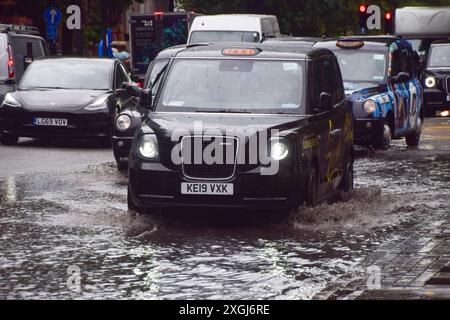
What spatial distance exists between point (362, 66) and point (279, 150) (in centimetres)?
1111

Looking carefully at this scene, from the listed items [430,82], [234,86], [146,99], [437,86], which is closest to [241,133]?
[234,86]

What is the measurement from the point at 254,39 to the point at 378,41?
1191 centimetres

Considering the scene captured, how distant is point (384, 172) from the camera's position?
1870 centimetres

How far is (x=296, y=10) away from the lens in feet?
200

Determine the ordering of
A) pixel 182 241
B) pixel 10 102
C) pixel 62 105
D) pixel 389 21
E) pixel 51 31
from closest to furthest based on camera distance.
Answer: pixel 182 241 < pixel 62 105 < pixel 10 102 < pixel 51 31 < pixel 389 21

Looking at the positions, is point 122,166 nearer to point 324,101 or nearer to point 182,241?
point 324,101

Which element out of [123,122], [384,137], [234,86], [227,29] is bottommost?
[384,137]

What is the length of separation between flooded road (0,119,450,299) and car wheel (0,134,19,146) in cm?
602

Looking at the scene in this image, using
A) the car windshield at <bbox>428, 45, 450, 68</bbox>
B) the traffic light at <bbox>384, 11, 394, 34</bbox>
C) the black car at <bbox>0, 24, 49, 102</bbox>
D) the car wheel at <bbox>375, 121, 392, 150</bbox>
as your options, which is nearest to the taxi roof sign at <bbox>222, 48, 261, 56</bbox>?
the car wheel at <bbox>375, 121, 392, 150</bbox>

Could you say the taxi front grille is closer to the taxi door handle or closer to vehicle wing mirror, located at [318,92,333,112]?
vehicle wing mirror, located at [318,92,333,112]

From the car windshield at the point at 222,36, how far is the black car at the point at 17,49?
4.80 meters

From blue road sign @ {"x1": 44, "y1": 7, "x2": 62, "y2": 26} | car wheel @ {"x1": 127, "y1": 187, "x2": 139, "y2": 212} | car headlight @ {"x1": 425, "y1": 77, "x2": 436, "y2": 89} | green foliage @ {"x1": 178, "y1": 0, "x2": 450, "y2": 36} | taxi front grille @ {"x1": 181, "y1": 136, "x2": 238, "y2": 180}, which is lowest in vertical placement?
green foliage @ {"x1": 178, "y1": 0, "x2": 450, "y2": 36}

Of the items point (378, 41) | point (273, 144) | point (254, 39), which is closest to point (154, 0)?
point (254, 39)

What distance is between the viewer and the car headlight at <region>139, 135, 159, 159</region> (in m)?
12.8
